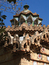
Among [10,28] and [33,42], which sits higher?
[10,28]

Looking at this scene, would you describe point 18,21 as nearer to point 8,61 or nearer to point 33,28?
point 33,28

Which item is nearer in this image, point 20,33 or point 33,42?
point 33,42

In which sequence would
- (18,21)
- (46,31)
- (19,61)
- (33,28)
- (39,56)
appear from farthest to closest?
(18,21) → (33,28) → (46,31) → (39,56) → (19,61)

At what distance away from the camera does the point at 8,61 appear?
55.0 feet

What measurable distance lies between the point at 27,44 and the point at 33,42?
727 mm

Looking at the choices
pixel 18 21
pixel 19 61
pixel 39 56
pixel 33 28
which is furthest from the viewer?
Answer: pixel 18 21

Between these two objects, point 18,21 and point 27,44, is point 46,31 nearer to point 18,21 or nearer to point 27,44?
point 27,44

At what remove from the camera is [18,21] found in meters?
25.5

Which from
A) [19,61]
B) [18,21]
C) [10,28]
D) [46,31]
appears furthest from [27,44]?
[18,21]

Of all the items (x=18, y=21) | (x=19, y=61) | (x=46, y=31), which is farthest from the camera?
(x=18, y=21)

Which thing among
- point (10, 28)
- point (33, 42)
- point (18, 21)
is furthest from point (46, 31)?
point (18, 21)

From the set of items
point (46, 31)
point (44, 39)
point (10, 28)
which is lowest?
point (44, 39)

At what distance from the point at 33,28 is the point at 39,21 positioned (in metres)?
7.01

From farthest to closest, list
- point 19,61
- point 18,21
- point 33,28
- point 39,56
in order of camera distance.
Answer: point 18,21 < point 33,28 < point 39,56 < point 19,61
